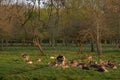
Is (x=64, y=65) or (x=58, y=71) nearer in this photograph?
(x=58, y=71)

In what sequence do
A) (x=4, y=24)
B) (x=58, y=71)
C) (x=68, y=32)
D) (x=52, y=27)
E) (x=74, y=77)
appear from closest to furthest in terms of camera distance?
(x=74, y=77)
(x=58, y=71)
(x=4, y=24)
(x=68, y=32)
(x=52, y=27)

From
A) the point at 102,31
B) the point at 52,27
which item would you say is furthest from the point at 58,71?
the point at 52,27

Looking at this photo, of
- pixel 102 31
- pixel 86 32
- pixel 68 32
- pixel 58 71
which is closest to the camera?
pixel 58 71

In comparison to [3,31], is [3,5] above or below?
above

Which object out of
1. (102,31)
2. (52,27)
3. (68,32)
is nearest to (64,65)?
(102,31)

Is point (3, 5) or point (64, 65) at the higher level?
point (3, 5)

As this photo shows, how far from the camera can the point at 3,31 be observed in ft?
240

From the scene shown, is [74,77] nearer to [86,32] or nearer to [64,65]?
[64,65]

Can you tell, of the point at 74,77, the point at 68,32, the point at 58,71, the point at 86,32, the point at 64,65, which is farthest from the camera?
the point at 68,32

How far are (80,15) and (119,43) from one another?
77.5 ft

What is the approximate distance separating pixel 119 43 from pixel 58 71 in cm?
7085

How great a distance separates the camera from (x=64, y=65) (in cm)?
2741

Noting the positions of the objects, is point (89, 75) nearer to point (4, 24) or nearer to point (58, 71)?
point (58, 71)

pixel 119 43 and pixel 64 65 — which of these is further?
pixel 119 43
